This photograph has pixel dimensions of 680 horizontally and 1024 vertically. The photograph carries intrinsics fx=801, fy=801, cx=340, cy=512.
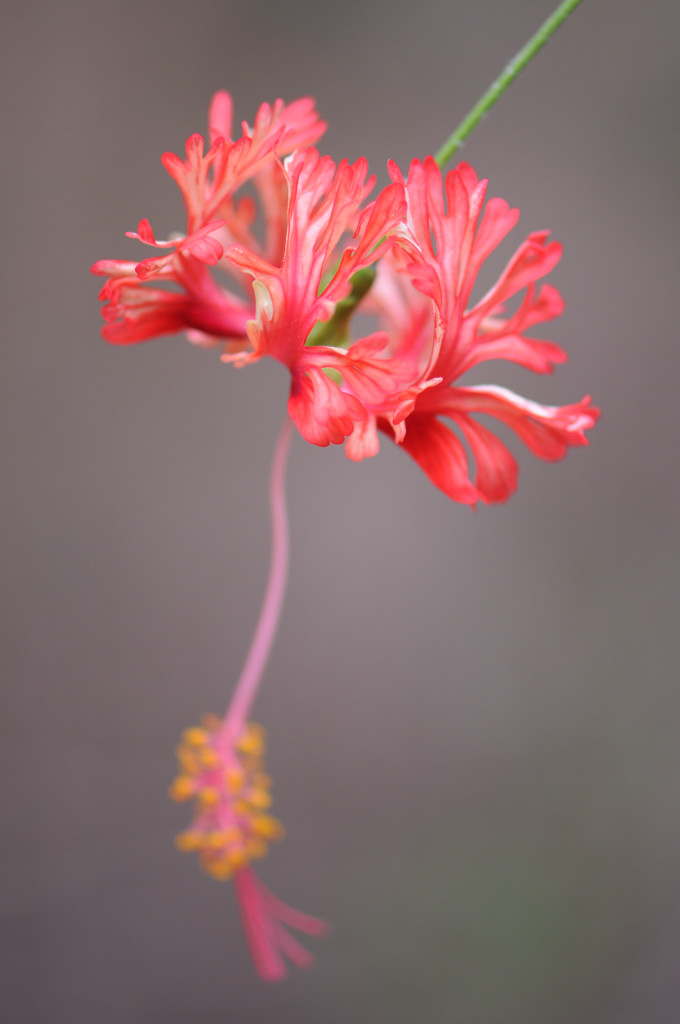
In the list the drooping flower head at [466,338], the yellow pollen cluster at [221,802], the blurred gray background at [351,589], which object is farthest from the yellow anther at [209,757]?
the blurred gray background at [351,589]

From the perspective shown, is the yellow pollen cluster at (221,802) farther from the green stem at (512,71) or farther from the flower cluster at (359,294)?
the green stem at (512,71)

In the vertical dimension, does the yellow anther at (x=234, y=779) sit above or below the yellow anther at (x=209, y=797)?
above

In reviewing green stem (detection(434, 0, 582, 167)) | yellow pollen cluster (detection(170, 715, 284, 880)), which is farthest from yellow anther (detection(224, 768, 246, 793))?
green stem (detection(434, 0, 582, 167))

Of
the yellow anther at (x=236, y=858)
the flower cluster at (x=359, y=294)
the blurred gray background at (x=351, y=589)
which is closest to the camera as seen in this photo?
the flower cluster at (x=359, y=294)

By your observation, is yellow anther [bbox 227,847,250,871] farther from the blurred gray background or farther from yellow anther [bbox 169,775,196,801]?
the blurred gray background

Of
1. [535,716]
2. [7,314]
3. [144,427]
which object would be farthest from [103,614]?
[535,716]

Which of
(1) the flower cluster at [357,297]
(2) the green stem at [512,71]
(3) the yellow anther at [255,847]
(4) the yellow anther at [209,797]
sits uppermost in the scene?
(2) the green stem at [512,71]
